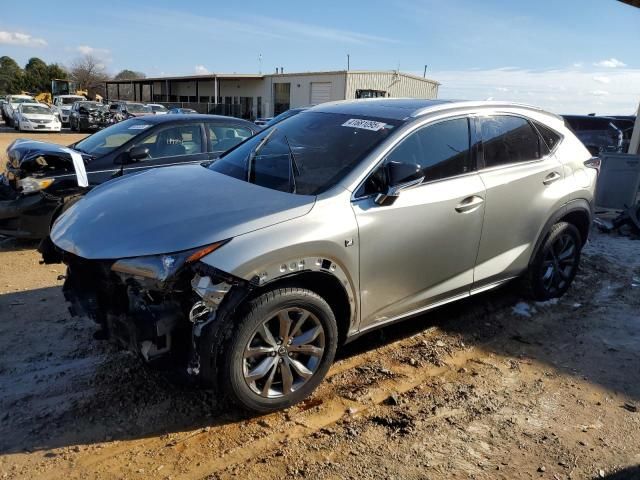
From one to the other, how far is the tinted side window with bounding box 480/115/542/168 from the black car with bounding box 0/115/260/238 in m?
3.84

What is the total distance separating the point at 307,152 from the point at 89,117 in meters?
28.2

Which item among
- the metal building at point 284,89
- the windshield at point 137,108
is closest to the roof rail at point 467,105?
the metal building at point 284,89

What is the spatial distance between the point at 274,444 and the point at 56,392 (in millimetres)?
1459

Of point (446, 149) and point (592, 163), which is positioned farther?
point (592, 163)

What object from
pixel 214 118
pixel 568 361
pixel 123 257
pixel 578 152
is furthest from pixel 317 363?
pixel 214 118

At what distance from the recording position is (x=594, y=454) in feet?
9.61

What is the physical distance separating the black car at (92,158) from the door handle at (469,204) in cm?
368

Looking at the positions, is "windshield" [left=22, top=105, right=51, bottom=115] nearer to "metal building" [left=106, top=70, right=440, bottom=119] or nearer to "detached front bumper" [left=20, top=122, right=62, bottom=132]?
"detached front bumper" [left=20, top=122, right=62, bottom=132]

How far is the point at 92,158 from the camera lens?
20.6ft

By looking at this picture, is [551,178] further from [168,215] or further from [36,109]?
[36,109]

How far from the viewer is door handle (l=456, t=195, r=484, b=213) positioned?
12.2 feet

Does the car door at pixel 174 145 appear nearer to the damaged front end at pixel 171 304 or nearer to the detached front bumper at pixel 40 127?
the damaged front end at pixel 171 304

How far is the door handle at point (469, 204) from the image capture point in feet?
12.2

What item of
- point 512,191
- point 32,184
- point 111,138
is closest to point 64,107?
point 111,138
